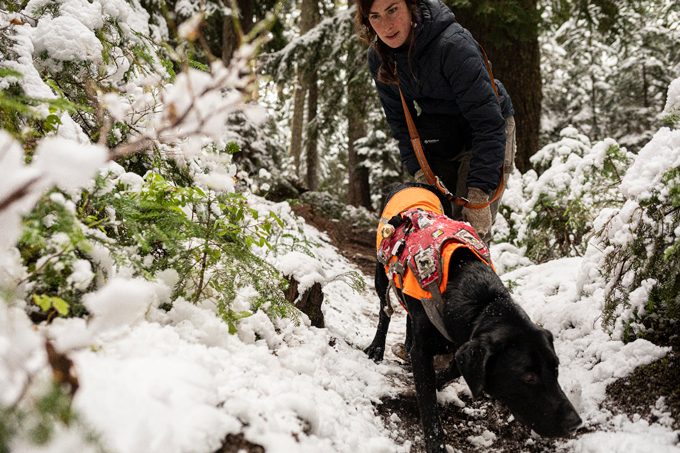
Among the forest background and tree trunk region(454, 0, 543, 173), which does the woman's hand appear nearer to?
the forest background

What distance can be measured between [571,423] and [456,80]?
2139mm

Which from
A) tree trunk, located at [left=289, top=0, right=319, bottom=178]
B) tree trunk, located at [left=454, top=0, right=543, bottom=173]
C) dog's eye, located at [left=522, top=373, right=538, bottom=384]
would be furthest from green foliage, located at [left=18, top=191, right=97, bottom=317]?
tree trunk, located at [left=289, top=0, right=319, bottom=178]

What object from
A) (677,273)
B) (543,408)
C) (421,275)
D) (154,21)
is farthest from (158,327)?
(154,21)

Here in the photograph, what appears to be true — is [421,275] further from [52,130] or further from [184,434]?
[52,130]

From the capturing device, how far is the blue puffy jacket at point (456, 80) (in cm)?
268

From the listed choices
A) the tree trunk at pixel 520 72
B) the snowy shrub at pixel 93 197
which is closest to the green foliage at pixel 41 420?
the snowy shrub at pixel 93 197

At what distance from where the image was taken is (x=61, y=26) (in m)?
2.43

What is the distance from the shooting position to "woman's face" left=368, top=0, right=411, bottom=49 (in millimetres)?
2678

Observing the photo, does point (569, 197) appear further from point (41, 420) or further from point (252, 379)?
point (41, 420)

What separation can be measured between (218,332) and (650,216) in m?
2.40

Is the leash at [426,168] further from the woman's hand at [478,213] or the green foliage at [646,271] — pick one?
the green foliage at [646,271]

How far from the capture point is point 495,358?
1.99 m

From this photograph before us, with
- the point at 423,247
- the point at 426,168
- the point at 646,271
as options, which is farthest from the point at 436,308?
the point at 426,168

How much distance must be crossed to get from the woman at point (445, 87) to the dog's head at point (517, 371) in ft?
4.12
